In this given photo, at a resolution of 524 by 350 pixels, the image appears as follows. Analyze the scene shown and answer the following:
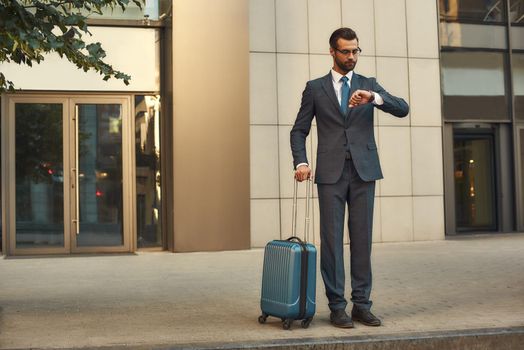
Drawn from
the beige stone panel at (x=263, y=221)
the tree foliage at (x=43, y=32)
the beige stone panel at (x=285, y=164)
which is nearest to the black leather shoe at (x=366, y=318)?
the tree foliage at (x=43, y=32)

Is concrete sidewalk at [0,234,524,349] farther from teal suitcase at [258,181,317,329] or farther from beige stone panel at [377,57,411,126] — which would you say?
beige stone panel at [377,57,411,126]

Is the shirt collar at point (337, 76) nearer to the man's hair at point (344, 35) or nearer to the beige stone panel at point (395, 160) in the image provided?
the man's hair at point (344, 35)

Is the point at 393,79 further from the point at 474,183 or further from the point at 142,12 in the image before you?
the point at 142,12

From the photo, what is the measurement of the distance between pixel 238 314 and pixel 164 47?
284 inches

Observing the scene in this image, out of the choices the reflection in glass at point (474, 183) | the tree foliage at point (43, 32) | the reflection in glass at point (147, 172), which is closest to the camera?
the tree foliage at point (43, 32)

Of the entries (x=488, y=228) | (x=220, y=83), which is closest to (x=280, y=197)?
(x=220, y=83)

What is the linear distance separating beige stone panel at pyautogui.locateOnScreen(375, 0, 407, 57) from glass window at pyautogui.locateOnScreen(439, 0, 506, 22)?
1.25 metres

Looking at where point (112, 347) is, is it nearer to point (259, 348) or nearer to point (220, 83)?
point (259, 348)

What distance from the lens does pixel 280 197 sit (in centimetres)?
1208

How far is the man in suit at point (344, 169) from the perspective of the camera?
5.16m

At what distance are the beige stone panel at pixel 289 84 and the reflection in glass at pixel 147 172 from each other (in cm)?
221

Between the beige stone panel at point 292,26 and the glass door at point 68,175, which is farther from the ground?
the beige stone panel at point 292,26

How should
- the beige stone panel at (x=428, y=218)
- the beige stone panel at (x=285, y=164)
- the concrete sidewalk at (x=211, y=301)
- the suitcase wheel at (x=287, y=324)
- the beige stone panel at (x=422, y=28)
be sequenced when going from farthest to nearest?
the beige stone panel at (x=422, y=28) → the beige stone panel at (x=428, y=218) → the beige stone panel at (x=285, y=164) → the suitcase wheel at (x=287, y=324) → the concrete sidewalk at (x=211, y=301)

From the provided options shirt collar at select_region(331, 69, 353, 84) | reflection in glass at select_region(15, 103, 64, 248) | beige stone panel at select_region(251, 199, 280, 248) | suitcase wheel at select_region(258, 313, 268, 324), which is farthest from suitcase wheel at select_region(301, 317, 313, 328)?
reflection in glass at select_region(15, 103, 64, 248)
